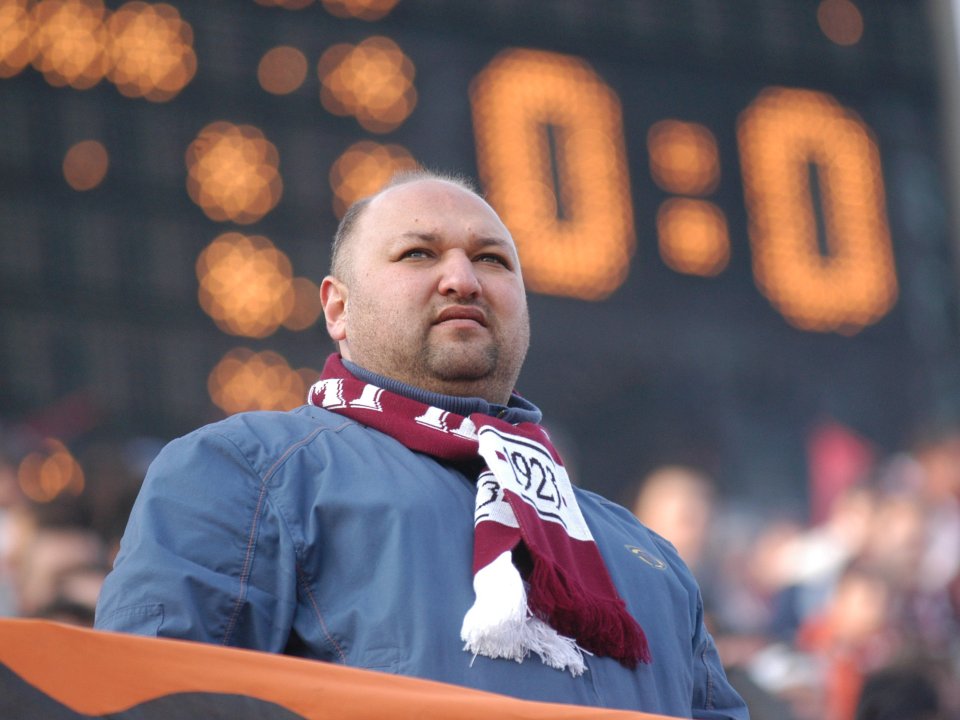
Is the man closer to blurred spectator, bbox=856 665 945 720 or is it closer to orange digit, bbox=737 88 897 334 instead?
blurred spectator, bbox=856 665 945 720

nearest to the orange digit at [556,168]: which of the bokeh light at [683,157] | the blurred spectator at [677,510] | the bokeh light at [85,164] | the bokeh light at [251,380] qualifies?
the bokeh light at [683,157]

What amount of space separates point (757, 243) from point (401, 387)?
979 cm

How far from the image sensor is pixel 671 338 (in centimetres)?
1154

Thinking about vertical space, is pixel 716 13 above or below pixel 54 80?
above

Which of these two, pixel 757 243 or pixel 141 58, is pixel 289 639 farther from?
pixel 757 243

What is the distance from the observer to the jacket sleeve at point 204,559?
179 centimetres

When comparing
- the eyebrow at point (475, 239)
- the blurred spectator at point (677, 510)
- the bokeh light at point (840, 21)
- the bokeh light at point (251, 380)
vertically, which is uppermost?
the bokeh light at point (840, 21)

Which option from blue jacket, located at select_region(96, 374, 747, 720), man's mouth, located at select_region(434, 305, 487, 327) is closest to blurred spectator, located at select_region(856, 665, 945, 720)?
blue jacket, located at select_region(96, 374, 747, 720)

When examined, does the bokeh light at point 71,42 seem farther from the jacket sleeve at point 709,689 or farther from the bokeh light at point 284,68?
the jacket sleeve at point 709,689

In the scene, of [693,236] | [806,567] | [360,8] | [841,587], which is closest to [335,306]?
[841,587]

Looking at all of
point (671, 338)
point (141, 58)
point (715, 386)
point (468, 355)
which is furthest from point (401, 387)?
point (715, 386)

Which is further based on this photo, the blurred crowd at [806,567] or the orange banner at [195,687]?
the blurred crowd at [806,567]

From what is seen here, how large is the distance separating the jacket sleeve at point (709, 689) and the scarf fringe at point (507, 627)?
366mm

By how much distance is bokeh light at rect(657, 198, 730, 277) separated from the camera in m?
11.5
